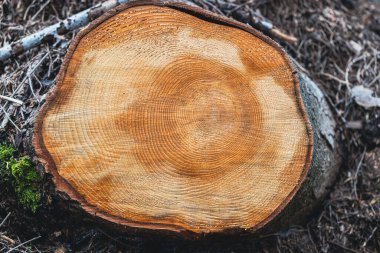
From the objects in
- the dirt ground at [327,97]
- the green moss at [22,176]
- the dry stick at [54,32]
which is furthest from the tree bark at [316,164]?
the green moss at [22,176]

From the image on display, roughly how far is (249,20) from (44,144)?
157 centimetres

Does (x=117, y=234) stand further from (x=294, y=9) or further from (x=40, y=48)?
(x=294, y=9)

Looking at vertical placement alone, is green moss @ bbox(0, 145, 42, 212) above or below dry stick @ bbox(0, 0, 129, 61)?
below

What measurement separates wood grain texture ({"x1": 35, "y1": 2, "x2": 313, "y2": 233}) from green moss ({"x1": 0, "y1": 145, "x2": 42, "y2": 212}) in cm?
19

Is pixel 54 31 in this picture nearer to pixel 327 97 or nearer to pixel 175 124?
pixel 175 124

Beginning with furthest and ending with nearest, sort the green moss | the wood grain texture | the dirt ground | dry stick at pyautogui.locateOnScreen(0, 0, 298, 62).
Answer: dry stick at pyautogui.locateOnScreen(0, 0, 298, 62), the dirt ground, the green moss, the wood grain texture

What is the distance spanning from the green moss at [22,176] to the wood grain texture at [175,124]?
19cm

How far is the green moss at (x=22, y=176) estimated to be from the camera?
198 centimetres

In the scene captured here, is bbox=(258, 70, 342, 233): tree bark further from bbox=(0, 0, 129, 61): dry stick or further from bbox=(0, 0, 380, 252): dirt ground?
bbox=(0, 0, 129, 61): dry stick

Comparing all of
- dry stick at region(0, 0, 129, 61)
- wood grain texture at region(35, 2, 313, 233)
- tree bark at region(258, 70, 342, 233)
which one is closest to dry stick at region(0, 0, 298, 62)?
dry stick at region(0, 0, 129, 61)

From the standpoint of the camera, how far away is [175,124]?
76.5 inches

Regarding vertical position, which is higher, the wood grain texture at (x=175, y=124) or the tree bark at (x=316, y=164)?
the wood grain texture at (x=175, y=124)

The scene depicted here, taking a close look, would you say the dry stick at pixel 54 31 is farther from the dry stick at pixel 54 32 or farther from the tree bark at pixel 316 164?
the tree bark at pixel 316 164

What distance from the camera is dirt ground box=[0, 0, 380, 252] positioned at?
2129 millimetres
